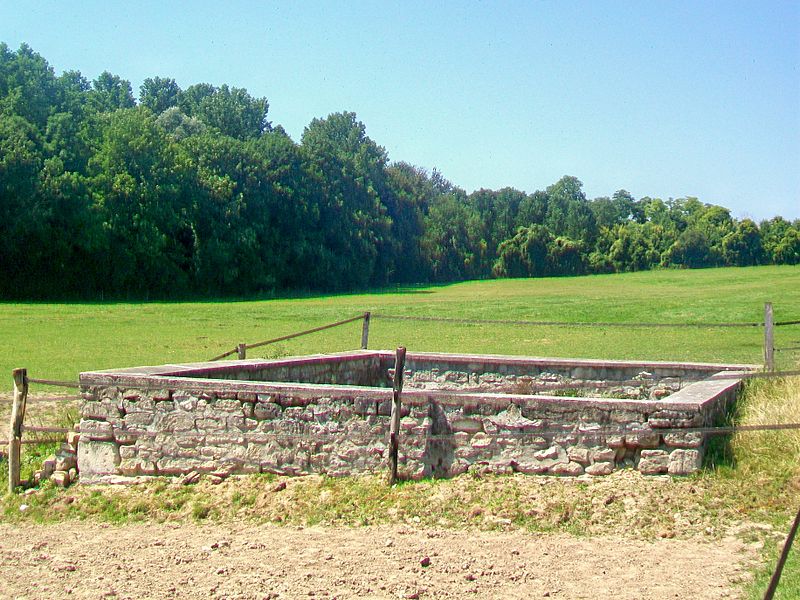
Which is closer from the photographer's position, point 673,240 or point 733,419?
point 733,419

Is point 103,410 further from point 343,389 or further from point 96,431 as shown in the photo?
point 343,389

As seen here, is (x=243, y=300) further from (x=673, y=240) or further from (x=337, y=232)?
(x=673, y=240)

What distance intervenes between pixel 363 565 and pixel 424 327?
95.2 ft

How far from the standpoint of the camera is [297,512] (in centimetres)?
951

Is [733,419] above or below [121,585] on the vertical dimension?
above

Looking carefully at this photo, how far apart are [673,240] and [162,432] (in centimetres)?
8571

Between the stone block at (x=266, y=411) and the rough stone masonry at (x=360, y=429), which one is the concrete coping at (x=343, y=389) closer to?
the rough stone masonry at (x=360, y=429)

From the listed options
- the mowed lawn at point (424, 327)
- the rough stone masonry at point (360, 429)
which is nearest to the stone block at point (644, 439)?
the rough stone masonry at point (360, 429)

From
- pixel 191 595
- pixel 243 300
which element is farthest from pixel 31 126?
pixel 191 595

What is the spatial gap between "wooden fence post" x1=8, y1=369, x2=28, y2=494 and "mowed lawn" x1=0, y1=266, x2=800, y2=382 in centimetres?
753

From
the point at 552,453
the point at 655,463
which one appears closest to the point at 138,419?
the point at 552,453

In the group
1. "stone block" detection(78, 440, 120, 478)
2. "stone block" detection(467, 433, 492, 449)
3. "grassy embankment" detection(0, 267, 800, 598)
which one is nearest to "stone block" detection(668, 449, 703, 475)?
"grassy embankment" detection(0, 267, 800, 598)

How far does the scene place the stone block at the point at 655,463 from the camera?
31.3 ft

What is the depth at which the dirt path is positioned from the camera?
7.48m
